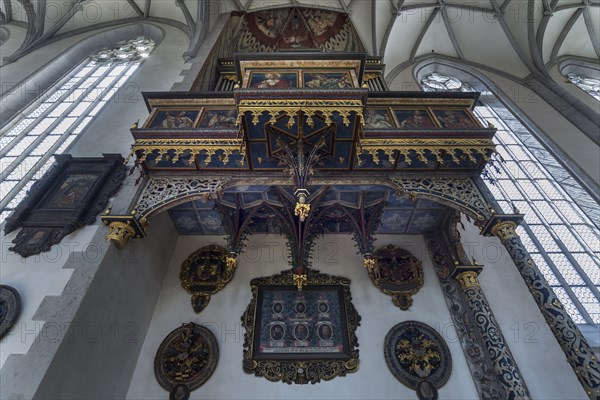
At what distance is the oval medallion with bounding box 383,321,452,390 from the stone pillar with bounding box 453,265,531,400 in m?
1.03

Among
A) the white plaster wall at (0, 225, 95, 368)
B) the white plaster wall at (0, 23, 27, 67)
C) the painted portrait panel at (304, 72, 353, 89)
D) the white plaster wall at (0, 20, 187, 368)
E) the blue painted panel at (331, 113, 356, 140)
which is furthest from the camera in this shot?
the white plaster wall at (0, 23, 27, 67)

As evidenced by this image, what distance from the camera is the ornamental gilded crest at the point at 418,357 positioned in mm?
5828

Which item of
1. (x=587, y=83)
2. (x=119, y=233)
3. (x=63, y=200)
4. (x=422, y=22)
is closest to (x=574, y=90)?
(x=587, y=83)

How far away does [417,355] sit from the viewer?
6.14 meters

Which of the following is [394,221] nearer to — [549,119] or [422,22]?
[549,119]

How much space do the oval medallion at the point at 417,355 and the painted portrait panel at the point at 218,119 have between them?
5448mm

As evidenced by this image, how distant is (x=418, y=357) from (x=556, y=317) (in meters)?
2.73

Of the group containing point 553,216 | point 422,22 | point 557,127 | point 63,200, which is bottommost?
point 63,200

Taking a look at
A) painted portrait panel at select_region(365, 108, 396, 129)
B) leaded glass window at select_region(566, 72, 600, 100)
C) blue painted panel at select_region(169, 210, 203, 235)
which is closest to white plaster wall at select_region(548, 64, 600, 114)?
leaded glass window at select_region(566, 72, 600, 100)

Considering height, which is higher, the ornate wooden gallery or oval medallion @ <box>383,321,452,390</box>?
the ornate wooden gallery

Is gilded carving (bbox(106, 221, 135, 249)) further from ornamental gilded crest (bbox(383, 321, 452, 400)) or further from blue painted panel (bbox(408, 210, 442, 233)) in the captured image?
blue painted panel (bbox(408, 210, 442, 233))

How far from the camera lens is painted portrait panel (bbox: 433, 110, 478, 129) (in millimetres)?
5849

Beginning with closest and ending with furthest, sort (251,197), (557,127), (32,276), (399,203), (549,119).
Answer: (32,276), (251,197), (399,203), (557,127), (549,119)

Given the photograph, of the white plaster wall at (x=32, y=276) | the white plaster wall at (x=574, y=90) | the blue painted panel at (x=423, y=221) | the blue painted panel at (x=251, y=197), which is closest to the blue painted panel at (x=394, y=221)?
the blue painted panel at (x=423, y=221)
